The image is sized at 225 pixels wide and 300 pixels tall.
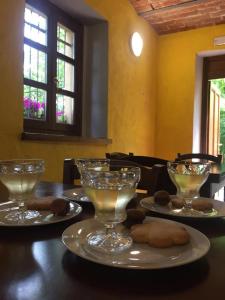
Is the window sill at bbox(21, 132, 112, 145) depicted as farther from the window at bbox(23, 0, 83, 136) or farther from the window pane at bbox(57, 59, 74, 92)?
the window pane at bbox(57, 59, 74, 92)

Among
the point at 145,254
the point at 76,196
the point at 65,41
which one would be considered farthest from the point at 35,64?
the point at 145,254

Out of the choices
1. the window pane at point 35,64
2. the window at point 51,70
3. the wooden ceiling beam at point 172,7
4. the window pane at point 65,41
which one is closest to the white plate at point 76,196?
the window at point 51,70

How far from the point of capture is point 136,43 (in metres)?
3.08

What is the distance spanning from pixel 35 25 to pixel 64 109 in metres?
0.69

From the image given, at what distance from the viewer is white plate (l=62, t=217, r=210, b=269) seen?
1.28 ft

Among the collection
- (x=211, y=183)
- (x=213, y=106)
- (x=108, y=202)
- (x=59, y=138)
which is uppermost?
(x=213, y=106)

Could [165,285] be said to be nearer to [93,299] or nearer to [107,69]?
[93,299]

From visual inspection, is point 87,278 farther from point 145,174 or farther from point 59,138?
point 59,138

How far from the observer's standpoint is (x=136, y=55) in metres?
3.10

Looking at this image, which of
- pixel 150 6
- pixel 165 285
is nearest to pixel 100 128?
pixel 150 6

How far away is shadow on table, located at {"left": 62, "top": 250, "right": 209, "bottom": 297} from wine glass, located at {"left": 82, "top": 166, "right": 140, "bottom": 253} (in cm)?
5

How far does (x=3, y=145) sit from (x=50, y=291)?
4.95 feet

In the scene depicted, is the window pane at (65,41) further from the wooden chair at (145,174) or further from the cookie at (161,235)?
the cookie at (161,235)

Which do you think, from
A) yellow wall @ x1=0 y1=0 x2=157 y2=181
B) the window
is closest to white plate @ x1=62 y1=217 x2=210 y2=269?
yellow wall @ x1=0 y1=0 x2=157 y2=181
